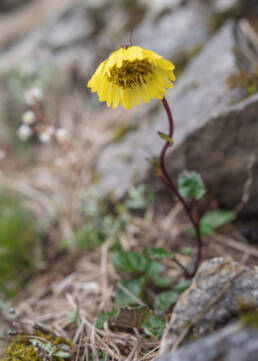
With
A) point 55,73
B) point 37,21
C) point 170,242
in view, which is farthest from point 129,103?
point 37,21

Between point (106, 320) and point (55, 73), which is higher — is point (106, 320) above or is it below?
below

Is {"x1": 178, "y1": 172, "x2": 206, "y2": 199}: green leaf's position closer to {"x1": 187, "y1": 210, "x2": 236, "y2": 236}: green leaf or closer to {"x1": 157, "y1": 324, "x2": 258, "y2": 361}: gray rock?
{"x1": 187, "y1": 210, "x2": 236, "y2": 236}: green leaf

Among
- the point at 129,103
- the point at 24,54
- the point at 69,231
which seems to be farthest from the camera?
the point at 24,54

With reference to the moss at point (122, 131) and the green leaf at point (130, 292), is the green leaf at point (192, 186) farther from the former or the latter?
the moss at point (122, 131)

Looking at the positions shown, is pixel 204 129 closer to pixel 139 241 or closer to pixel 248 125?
pixel 248 125

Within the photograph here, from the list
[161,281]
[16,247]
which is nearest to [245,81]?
[161,281]

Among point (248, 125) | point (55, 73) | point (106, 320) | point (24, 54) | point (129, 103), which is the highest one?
point (24, 54)
